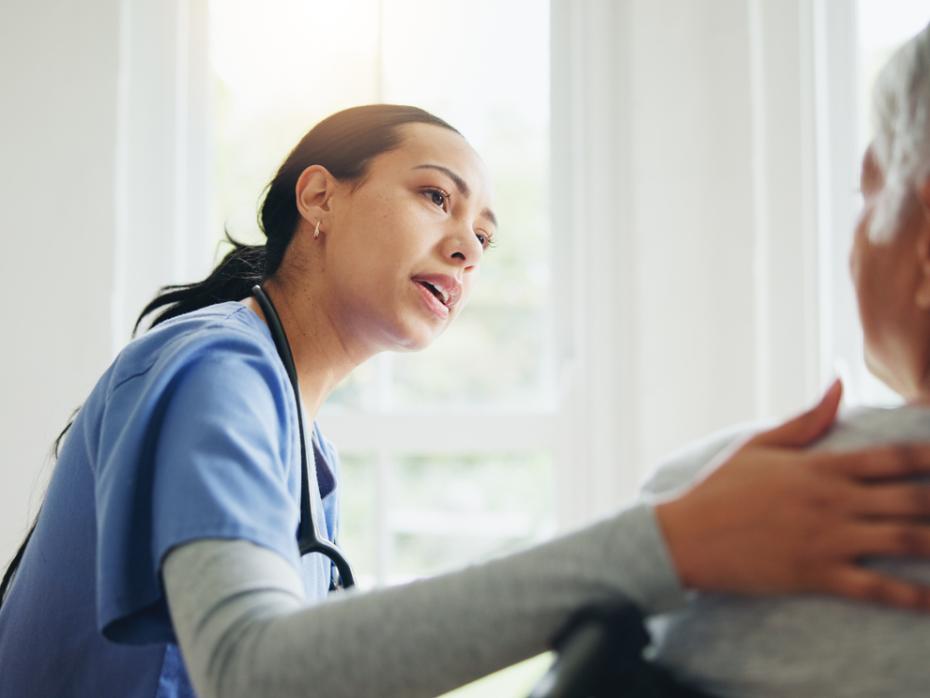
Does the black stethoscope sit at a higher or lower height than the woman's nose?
lower

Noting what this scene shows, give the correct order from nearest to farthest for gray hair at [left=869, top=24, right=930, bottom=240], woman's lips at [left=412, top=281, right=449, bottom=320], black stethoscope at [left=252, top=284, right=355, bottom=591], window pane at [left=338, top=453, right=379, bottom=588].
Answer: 1. gray hair at [left=869, top=24, right=930, bottom=240]
2. black stethoscope at [left=252, top=284, right=355, bottom=591]
3. woman's lips at [left=412, top=281, right=449, bottom=320]
4. window pane at [left=338, top=453, right=379, bottom=588]

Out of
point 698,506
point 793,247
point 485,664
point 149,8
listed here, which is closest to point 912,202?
point 698,506

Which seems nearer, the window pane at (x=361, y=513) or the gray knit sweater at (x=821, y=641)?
the gray knit sweater at (x=821, y=641)

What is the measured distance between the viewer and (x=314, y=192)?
136 centimetres

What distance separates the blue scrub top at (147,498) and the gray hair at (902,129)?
549mm

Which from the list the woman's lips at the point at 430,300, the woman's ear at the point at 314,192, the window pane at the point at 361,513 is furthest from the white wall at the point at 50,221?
the woman's lips at the point at 430,300

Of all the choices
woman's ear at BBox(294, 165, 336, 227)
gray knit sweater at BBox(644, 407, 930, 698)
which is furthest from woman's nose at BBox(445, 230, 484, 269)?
gray knit sweater at BBox(644, 407, 930, 698)

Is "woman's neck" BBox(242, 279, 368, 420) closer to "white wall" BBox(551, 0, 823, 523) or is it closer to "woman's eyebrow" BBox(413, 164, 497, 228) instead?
"woman's eyebrow" BBox(413, 164, 497, 228)

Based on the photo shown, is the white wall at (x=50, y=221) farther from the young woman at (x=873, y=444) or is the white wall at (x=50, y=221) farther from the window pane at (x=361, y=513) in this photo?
the young woman at (x=873, y=444)

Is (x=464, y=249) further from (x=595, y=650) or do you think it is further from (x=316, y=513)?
(x=595, y=650)

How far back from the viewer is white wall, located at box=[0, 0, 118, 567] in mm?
2174

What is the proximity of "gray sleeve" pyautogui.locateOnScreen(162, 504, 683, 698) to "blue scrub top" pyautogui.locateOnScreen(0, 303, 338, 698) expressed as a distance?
92 millimetres

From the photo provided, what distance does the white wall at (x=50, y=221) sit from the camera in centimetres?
217

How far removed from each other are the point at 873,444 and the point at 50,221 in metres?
2.07
